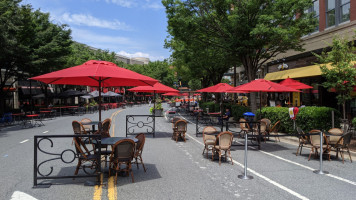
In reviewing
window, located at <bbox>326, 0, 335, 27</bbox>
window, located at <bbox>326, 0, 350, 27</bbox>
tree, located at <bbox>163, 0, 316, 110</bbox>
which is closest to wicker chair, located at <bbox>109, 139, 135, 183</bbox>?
tree, located at <bbox>163, 0, 316, 110</bbox>

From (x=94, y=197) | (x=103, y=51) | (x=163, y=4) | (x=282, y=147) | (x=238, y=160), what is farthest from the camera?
(x=103, y=51)

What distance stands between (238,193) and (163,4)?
45.1ft

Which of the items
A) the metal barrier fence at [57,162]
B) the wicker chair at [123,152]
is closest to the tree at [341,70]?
the wicker chair at [123,152]

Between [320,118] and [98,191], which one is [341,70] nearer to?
[320,118]

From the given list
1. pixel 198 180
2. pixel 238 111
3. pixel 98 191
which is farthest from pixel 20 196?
pixel 238 111

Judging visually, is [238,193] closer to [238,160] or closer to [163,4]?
[238,160]

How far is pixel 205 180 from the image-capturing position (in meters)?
6.06

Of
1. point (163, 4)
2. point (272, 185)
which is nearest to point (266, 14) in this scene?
point (163, 4)

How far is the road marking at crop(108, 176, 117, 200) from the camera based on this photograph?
4992 mm

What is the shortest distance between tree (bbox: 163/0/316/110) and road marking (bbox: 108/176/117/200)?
34.8ft

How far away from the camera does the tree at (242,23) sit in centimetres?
1423

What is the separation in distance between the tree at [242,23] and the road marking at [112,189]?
10596 millimetres

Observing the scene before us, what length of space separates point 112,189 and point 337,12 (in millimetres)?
18277

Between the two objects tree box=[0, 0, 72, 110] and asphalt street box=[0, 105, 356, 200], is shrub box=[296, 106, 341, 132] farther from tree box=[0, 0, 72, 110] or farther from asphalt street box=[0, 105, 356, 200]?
tree box=[0, 0, 72, 110]
